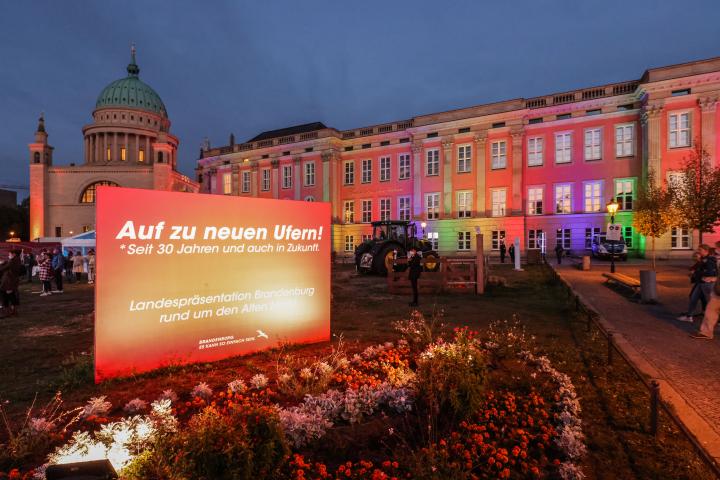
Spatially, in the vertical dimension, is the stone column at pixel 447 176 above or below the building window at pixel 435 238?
above

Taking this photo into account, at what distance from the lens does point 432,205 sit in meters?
42.8

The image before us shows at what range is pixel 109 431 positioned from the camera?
3.72 metres

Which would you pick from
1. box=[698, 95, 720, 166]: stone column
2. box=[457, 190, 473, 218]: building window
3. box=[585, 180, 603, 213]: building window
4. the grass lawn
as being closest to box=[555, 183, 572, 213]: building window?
A: box=[585, 180, 603, 213]: building window

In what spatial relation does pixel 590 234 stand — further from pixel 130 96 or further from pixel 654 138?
pixel 130 96

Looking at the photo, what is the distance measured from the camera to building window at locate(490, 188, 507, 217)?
39.1 m

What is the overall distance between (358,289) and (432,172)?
29292 mm

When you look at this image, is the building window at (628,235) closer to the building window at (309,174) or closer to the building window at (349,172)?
the building window at (349,172)

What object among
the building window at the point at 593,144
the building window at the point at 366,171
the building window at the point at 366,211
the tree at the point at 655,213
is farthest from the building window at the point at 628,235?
the building window at the point at 366,171

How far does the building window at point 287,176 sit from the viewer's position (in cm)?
5075

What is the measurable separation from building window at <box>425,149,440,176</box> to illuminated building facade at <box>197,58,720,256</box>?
0.13 meters

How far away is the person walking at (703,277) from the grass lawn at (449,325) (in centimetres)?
249

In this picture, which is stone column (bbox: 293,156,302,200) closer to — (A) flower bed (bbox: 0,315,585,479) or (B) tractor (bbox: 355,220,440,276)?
(B) tractor (bbox: 355,220,440,276)

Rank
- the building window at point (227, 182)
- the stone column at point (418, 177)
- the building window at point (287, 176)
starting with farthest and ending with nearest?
the building window at point (227, 182)
the building window at point (287, 176)
the stone column at point (418, 177)

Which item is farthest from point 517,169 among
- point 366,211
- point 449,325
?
point 449,325
